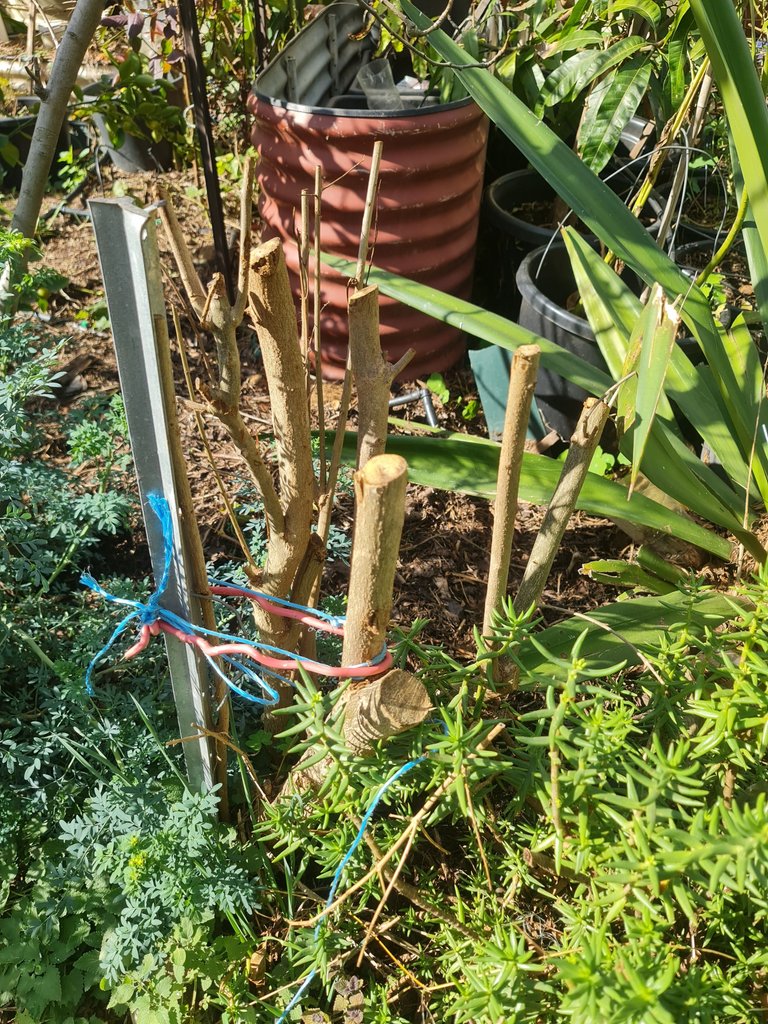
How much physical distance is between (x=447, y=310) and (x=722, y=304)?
81 centimetres

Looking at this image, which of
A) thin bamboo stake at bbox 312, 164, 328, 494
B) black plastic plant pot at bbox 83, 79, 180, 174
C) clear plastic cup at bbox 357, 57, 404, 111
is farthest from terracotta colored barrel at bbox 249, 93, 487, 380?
black plastic plant pot at bbox 83, 79, 180, 174

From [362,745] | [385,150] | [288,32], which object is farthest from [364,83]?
[362,745]

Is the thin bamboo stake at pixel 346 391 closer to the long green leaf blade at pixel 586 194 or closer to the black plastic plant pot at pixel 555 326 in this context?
the long green leaf blade at pixel 586 194

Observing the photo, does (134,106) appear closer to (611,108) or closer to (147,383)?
(611,108)

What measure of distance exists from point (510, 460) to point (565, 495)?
0.31ft

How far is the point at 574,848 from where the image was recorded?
2.54 feet

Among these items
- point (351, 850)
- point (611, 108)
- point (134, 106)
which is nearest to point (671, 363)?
point (611, 108)

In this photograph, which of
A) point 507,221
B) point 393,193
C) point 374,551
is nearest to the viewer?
point 374,551

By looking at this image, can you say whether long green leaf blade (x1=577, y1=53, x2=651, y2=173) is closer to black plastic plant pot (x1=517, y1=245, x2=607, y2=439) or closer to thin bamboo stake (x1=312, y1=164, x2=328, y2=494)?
black plastic plant pot (x1=517, y1=245, x2=607, y2=439)

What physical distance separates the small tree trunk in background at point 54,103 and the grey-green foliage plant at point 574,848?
146cm

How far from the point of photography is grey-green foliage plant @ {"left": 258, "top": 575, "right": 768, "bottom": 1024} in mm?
677

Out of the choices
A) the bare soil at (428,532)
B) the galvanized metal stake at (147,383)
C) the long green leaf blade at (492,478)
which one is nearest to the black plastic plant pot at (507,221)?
the bare soil at (428,532)

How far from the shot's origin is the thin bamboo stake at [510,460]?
29.2 inches

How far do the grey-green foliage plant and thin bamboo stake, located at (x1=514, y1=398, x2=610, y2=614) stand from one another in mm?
82
